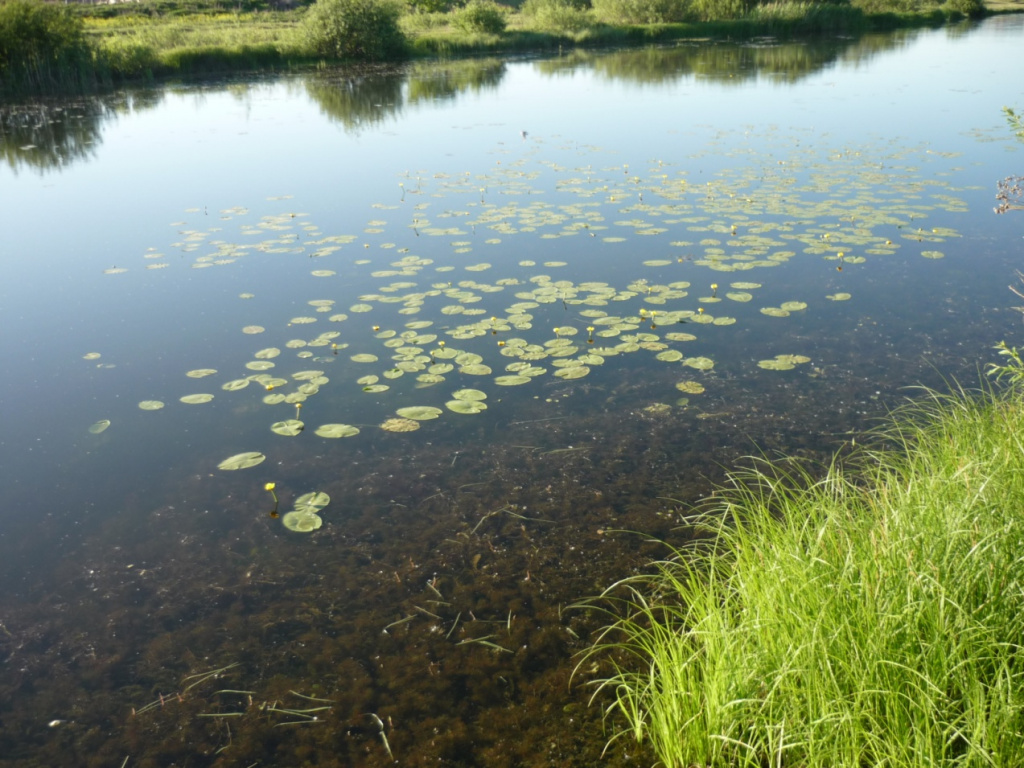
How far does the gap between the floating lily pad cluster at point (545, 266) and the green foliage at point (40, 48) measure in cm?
1260

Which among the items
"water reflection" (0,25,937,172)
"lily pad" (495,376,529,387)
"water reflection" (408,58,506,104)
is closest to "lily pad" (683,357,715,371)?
"lily pad" (495,376,529,387)

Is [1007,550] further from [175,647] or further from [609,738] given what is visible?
[175,647]

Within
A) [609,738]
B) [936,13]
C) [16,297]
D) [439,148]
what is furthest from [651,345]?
[936,13]

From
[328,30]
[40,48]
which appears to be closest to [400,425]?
[40,48]

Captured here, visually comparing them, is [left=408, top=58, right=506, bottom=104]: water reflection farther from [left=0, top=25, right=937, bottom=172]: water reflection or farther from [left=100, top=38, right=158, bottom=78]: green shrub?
[left=100, top=38, right=158, bottom=78]: green shrub

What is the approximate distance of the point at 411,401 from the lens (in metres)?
3.82

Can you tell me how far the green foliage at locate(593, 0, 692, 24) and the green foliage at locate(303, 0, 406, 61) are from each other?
9.82m

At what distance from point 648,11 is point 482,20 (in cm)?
652

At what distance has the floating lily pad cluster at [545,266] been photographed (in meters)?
4.10

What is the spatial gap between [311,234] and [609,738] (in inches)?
220

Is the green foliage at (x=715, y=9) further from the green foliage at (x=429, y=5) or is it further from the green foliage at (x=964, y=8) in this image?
the green foliage at (x=429, y=5)

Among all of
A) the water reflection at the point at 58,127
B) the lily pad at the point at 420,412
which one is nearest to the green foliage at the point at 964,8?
→ the water reflection at the point at 58,127

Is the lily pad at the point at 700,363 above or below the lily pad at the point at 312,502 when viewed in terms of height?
above

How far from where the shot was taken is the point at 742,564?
2.10 metres
